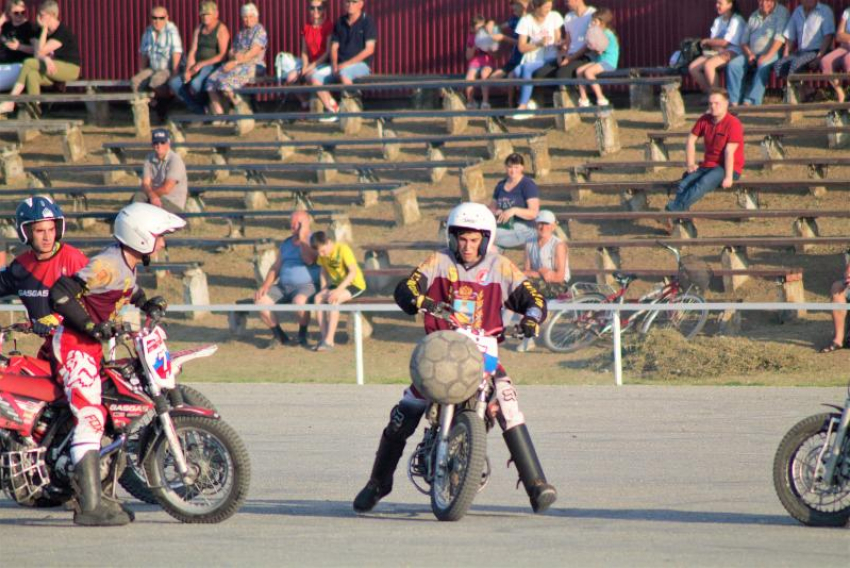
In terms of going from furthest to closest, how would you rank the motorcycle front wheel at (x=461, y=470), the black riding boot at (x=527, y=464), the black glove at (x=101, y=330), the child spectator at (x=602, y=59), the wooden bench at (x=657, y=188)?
the child spectator at (x=602, y=59) < the wooden bench at (x=657, y=188) < the black riding boot at (x=527, y=464) < the black glove at (x=101, y=330) < the motorcycle front wheel at (x=461, y=470)

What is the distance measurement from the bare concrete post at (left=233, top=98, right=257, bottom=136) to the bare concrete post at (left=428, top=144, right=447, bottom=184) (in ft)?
11.6

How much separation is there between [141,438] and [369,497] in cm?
131

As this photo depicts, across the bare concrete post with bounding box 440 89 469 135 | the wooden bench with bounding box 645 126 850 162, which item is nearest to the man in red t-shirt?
the wooden bench with bounding box 645 126 850 162

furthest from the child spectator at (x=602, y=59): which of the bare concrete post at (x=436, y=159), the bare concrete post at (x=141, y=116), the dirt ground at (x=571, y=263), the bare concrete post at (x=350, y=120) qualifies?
the bare concrete post at (x=141, y=116)

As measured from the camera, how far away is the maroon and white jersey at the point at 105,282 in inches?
301

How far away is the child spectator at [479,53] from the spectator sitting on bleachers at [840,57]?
485 centimetres

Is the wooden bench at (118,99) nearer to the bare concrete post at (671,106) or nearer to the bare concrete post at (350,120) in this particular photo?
the bare concrete post at (350,120)

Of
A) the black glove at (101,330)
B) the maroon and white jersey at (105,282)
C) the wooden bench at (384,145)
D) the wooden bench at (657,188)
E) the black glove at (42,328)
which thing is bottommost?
the black glove at (42,328)

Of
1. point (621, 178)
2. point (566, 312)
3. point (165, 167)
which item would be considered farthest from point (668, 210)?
point (165, 167)

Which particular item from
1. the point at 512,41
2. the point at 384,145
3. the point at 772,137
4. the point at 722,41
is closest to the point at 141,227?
the point at 772,137

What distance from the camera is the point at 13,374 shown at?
7727 mm

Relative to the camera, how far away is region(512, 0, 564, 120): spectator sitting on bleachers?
2002 cm

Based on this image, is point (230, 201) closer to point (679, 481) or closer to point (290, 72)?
point (290, 72)

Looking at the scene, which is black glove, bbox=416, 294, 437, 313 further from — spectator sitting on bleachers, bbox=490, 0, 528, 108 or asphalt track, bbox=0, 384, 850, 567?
spectator sitting on bleachers, bbox=490, 0, 528, 108
